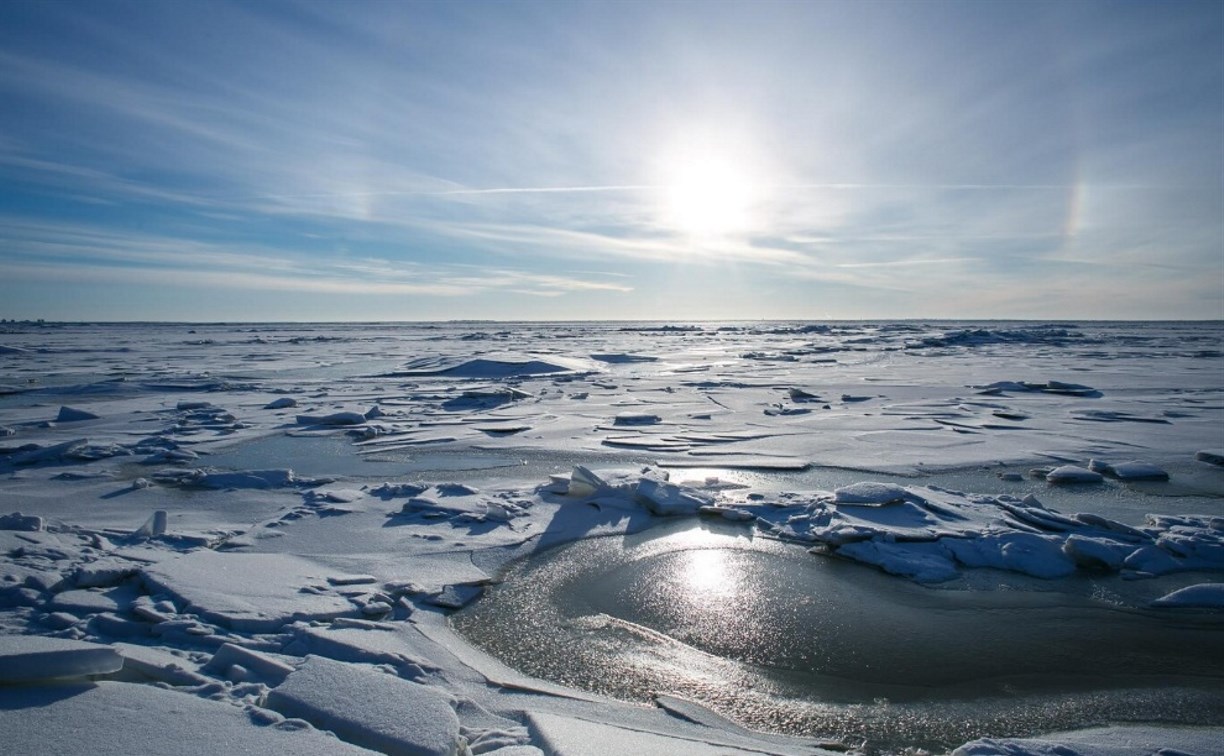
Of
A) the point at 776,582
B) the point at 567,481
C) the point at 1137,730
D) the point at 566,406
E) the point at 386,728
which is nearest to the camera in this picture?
the point at 386,728

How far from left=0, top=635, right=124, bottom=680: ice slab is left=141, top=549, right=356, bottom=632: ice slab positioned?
631 millimetres

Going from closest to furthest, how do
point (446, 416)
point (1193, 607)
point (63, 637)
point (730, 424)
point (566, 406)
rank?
point (63, 637) < point (1193, 607) < point (730, 424) < point (446, 416) < point (566, 406)

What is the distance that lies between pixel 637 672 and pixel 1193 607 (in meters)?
3.02

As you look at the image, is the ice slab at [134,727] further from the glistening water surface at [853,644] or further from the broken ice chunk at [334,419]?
the broken ice chunk at [334,419]

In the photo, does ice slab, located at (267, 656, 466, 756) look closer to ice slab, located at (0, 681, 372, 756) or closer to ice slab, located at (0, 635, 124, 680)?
ice slab, located at (0, 681, 372, 756)

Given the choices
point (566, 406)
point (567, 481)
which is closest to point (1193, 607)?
point (567, 481)

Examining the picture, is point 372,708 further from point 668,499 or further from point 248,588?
point 668,499

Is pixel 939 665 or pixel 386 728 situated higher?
pixel 386 728

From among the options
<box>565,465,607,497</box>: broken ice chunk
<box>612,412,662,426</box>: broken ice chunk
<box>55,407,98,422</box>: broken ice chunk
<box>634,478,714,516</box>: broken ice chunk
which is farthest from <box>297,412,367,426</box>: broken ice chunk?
<box>634,478,714,516</box>: broken ice chunk

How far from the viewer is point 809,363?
1864 centimetres

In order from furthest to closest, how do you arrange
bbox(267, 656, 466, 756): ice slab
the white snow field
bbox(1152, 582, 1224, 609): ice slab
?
bbox(1152, 582, 1224, 609): ice slab, the white snow field, bbox(267, 656, 466, 756): ice slab

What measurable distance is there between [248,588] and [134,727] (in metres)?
1.31

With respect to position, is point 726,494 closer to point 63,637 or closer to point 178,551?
point 178,551

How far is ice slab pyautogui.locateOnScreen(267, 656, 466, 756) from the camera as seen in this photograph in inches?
76.0
